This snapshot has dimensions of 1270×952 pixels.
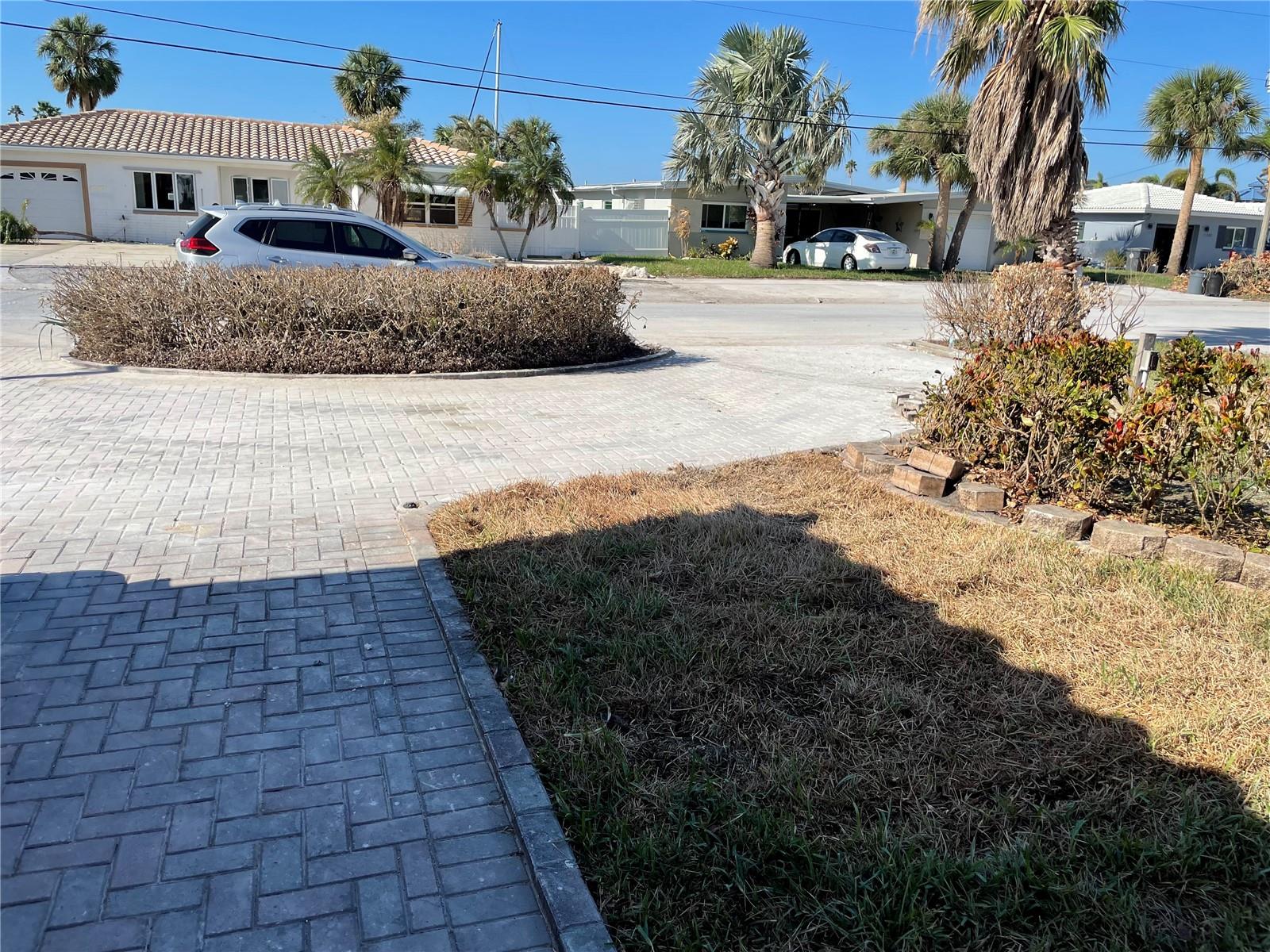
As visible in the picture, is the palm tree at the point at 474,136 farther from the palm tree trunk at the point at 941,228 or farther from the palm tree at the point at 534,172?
the palm tree trunk at the point at 941,228

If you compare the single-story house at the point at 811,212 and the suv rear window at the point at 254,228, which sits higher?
the single-story house at the point at 811,212

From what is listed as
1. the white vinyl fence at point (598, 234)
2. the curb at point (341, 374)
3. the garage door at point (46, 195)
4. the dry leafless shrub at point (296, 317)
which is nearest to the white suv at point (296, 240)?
the dry leafless shrub at point (296, 317)

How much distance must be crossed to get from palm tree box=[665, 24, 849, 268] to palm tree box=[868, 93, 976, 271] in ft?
14.9

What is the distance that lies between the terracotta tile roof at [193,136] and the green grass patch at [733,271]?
26.4ft

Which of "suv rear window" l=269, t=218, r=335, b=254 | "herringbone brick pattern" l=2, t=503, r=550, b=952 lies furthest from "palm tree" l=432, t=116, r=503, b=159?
A: "herringbone brick pattern" l=2, t=503, r=550, b=952

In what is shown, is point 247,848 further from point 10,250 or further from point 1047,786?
point 10,250

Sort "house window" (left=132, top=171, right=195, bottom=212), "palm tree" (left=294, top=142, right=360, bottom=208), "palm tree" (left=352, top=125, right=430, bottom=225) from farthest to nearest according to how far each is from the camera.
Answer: "house window" (left=132, top=171, right=195, bottom=212) → "palm tree" (left=294, top=142, right=360, bottom=208) → "palm tree" (left=352, top=125, right=430, bottom=225)

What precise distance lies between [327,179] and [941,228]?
22.8 metres

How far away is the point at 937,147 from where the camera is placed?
3428cm

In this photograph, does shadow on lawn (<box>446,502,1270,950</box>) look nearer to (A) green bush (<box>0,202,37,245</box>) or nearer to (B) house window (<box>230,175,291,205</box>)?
(A) green bush (<box>0,202,37,245</box>)

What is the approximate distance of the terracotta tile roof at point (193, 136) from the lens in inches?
1221

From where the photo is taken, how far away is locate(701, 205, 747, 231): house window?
39375 millimetres

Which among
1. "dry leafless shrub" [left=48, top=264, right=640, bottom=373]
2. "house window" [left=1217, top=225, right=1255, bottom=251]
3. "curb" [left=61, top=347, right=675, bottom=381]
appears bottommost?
"curb" [left=61, top=347, right=675, bottom=381]

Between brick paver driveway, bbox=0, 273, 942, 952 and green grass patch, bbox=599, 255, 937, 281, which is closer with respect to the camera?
brick paver driveway, bbox=0, 273, 942, 952
